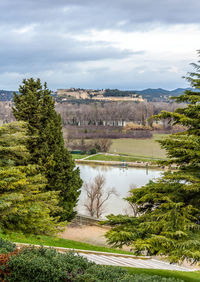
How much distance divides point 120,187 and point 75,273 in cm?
2100

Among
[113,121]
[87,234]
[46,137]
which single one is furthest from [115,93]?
[46,137]

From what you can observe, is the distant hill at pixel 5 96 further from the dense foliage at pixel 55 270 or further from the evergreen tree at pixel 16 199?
the dense foliage at pixel 55 270

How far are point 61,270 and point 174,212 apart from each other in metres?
2.35

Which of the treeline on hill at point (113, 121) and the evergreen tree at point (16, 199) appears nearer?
the evergreen tree at point (16, 199)

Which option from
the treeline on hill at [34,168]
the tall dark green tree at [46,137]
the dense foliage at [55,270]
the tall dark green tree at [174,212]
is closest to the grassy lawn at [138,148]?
the tall dark green tree at [46,137]

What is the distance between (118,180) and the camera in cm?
2858

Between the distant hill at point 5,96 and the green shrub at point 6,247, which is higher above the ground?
the distant hill at point 5,96

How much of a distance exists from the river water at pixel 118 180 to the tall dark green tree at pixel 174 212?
440 inches

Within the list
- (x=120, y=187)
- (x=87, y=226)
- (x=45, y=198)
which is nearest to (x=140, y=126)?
(x=120, y=187)

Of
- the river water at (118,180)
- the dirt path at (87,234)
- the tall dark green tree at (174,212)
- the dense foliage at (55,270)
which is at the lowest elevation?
the river water at (118,180)

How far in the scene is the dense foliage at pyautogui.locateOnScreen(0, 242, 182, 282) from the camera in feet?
14.1

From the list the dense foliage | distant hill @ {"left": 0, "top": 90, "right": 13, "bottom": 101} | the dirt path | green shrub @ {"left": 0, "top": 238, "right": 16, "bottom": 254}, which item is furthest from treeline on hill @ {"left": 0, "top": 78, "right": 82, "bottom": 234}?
distant hill @ {"left": 0, "top": 90, "right": 13, "bottom": 101}

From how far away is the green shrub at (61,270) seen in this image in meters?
4.30

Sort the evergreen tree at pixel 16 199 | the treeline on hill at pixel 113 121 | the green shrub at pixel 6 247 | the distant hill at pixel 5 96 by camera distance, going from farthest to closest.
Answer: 1. the distant hill at pixel 5 96
2. the treeline on hill at pixel 113 121
3. the evergreen tree at pixel 16 199
4. the green shrub at pixel 6 247
